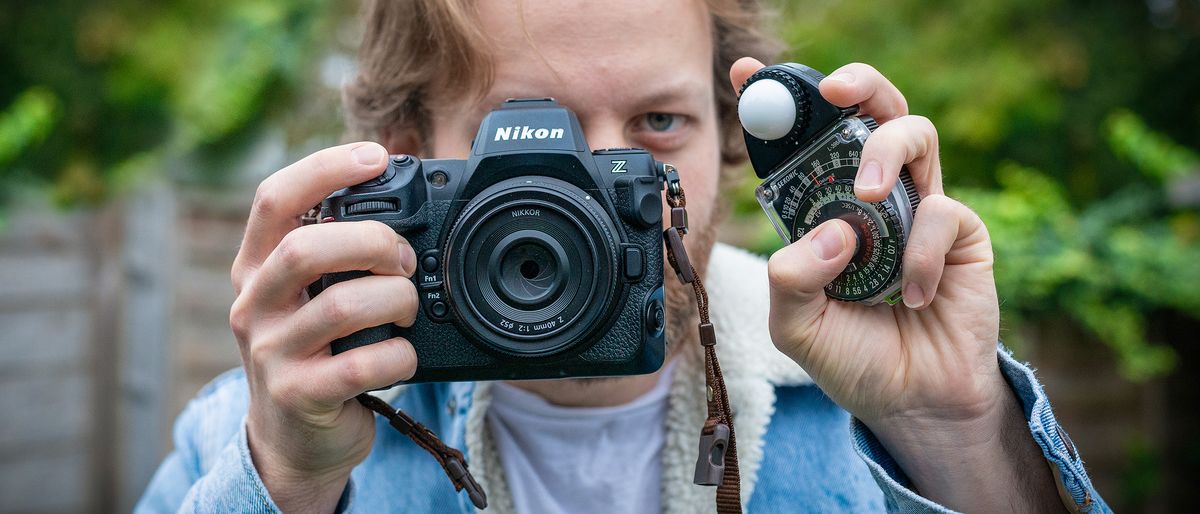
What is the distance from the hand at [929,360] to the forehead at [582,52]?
0.27 m

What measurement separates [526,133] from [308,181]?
0.33m

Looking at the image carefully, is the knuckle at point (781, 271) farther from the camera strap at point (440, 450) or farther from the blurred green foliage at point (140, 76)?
the blurred green foliage at point (140, 76)

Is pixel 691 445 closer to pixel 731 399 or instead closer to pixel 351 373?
pixel 731 399

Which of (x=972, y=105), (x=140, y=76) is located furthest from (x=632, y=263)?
(x=140, y=76)

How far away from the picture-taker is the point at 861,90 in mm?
1345

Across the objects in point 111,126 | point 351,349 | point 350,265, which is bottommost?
point 351,349

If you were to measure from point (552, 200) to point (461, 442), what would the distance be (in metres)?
0.60

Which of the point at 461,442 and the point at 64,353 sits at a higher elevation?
the point at 64,353

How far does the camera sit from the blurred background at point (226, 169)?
149 inches

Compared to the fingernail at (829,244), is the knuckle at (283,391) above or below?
below

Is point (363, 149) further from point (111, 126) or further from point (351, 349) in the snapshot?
point (111, 126)

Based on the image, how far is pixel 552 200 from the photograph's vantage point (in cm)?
141

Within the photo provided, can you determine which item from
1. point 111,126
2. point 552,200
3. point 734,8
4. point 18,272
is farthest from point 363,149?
point 111,126

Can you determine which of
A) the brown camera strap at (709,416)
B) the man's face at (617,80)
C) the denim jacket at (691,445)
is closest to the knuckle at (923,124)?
the brown camera strap at (709,416)
